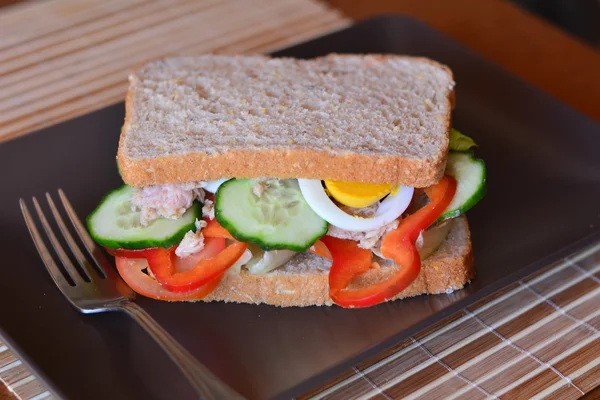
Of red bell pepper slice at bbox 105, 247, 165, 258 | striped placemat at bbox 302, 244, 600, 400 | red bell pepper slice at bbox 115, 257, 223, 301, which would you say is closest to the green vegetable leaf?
striped placemat at bbox 302, 244, 600, 400

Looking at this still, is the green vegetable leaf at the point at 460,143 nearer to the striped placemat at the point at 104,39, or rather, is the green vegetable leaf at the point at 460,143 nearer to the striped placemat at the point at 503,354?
the striped placemat at the point at 503,354

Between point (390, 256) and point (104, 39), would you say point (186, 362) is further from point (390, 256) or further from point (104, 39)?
point (104, 39)

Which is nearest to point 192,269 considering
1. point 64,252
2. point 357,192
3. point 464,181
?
point 64,252

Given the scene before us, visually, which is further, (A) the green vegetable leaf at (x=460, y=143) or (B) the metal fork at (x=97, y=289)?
(A) the green vegetable leaf at (x=460, y=143)

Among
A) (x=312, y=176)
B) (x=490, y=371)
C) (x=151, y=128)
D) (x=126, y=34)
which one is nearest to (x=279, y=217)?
(x=312, y=176)

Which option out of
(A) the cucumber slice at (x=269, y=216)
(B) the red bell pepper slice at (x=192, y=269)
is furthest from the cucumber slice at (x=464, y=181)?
(B) the red bell pepper slice at (x=192, y=269)

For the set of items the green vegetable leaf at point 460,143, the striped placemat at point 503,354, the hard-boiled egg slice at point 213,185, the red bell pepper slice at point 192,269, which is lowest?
the striped placemat at point 503,354

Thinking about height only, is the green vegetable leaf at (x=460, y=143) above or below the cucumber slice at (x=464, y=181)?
above
